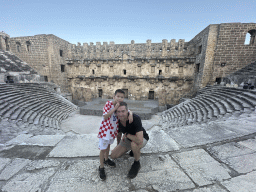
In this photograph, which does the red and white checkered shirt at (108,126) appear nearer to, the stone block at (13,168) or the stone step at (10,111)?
the stone block at (13,168)

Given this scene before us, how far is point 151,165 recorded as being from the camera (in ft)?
6.04

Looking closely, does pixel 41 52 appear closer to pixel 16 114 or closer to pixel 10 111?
pixel 10 111

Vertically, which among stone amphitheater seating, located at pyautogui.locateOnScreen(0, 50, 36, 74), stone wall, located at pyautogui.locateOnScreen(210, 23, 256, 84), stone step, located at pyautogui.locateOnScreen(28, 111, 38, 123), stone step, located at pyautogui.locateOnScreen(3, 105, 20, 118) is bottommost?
Result: stone step, located at pyautogui.locateOnScreen(28, 111, 38, 123)

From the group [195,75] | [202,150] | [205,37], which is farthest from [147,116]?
[205,37]

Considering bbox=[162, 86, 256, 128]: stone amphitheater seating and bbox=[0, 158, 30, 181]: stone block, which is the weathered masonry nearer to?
bbox=[162, 86, 256, 128]: stone amphitheater seating

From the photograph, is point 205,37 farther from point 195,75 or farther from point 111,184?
point 111,184

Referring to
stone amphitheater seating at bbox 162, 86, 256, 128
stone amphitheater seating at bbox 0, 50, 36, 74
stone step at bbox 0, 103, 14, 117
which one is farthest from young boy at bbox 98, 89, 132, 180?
stone amphitheater seating at bbox 0, 50, 36, 74

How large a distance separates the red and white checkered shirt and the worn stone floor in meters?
0.56

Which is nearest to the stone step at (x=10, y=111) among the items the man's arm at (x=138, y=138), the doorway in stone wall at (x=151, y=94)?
the man's arm at (x=138, y=138)

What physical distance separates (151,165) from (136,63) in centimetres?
1431

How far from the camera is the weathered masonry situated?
1093 centimetres

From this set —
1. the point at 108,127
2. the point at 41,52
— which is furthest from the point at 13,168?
the point at 41,52

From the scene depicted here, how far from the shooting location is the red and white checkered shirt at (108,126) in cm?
184

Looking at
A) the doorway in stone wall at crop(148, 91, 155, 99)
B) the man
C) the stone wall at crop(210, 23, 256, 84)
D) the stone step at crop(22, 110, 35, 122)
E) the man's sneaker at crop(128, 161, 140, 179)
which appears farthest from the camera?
the doorway in stone wall at crop(148, 91, 155, 99)
